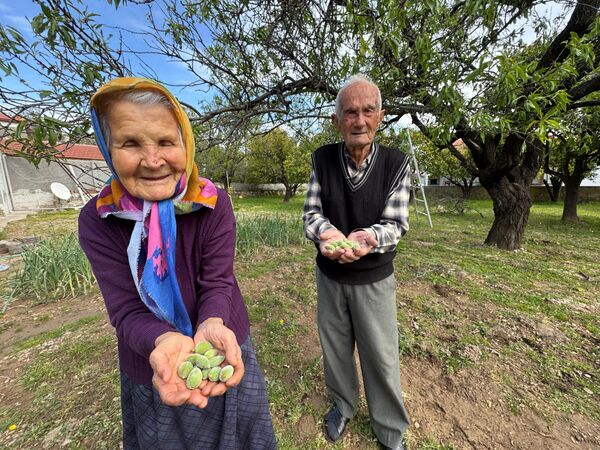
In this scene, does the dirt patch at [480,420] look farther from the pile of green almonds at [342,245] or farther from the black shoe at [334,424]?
the pile of green almonds at [342,245]

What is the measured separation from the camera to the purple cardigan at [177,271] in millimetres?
1036

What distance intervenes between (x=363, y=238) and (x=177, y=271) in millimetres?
848

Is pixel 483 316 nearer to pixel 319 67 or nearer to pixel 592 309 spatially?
pixel 592 309

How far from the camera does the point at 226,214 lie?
1.19 m

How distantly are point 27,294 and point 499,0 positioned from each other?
5854mm

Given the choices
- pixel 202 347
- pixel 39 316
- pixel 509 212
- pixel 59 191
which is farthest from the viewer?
pixel 59 191

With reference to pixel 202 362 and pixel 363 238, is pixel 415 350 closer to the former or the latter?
pixel 363 238

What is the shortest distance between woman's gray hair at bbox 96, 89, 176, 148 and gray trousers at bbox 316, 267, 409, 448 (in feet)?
3.95

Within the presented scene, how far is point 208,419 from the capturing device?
1.22 meters

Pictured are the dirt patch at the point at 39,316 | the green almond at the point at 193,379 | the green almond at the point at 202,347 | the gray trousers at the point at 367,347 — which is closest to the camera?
the green almond at the point at 193,379

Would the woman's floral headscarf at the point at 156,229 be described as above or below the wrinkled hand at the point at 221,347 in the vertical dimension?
above

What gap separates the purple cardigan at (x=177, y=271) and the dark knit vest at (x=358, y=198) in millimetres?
604

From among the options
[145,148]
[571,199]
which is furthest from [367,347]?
[571,199]

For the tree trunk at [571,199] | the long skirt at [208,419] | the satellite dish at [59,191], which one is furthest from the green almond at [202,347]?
the satellite dish at [59,191]
